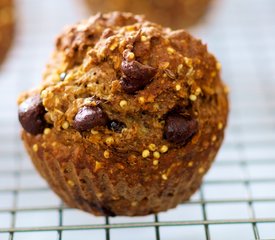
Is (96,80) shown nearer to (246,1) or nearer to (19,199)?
(19,199)

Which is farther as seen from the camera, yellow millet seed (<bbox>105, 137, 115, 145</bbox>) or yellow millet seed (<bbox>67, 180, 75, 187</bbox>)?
yellow millet seed (<bbox>67, 180, 75, 187</bbox>)

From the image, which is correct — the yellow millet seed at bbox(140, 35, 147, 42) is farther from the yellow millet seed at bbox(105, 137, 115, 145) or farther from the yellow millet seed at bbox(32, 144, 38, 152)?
the yellow millet seed at bbox(32, 144, 38, 152)

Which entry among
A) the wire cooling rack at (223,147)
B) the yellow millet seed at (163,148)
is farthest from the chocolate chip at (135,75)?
the wire cooling rack at (223,147)

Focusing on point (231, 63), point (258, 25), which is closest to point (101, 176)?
point (231, 63)

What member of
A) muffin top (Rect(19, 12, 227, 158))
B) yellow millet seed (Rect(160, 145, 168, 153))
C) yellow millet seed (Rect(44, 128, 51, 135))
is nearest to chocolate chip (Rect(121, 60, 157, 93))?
muffin top (Rect(19, 12, 227, 158))

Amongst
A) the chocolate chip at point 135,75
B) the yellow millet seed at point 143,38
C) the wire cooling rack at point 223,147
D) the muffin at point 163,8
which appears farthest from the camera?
the muffin at point 163,8

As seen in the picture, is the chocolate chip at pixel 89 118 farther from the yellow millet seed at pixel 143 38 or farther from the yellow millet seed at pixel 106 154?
the yellow millet seed at pixel 143 38

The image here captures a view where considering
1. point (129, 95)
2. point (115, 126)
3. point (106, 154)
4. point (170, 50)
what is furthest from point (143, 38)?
point (106, 154)
